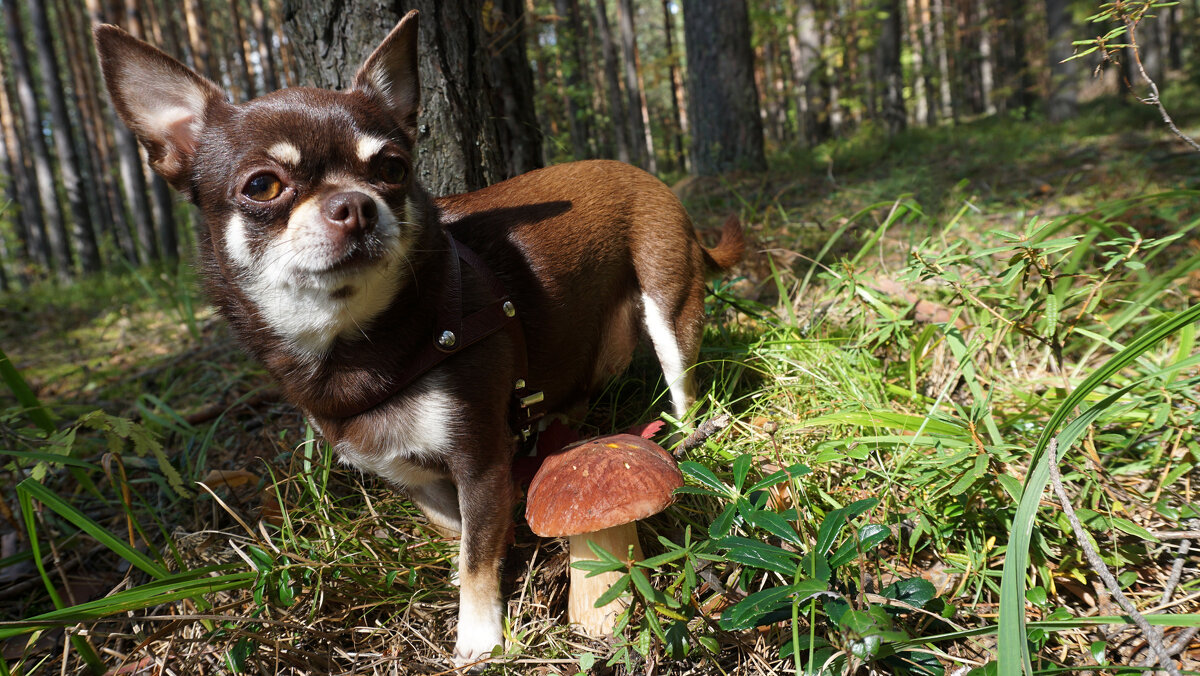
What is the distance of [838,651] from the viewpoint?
143 cm

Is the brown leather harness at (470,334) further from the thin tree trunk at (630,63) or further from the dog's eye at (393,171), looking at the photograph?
the thin tree trunk at (630,63)

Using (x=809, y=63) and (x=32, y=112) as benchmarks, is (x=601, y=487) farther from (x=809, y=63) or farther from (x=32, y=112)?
(x=32, y=112)

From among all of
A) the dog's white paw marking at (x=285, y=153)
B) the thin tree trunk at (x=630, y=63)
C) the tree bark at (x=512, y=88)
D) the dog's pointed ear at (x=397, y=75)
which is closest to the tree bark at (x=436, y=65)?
the tree bark at (x=512, y=88)

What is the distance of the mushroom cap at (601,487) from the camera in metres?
1.57

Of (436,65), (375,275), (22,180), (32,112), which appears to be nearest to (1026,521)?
(375,275)

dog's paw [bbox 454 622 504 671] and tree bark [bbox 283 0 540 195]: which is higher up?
tree bark [bbox 283 0 540 195]

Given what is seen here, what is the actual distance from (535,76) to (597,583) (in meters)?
15.8

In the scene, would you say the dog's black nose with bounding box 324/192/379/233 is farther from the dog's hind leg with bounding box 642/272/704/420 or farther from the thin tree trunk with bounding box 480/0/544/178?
the thin tree trunk with bounding box 480/0/544/178

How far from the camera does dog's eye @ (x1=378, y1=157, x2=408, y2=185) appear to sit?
1.82m

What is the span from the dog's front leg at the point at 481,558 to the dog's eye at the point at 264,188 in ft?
3.11

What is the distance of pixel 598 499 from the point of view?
159cm

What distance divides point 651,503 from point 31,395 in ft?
7.13

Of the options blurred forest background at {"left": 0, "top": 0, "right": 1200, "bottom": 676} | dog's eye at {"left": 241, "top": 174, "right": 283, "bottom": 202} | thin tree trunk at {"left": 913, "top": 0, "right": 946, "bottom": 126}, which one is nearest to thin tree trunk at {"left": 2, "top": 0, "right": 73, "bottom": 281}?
blurred forest background at {"left": 0, "top": 0, "right": 1200, "bottom": 676}

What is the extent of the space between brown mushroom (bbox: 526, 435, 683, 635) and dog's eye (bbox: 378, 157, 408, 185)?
0.95 m
